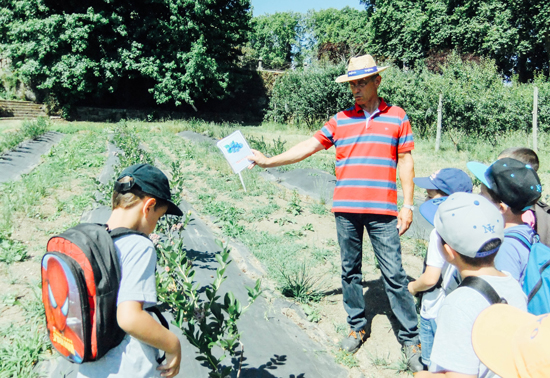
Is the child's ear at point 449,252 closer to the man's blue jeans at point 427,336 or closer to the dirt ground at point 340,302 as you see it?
the man's blue jeans at point 427,336

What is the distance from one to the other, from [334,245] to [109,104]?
23919 millimetres

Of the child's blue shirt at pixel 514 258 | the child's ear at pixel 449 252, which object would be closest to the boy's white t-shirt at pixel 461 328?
the child's ear at pixel 449 252

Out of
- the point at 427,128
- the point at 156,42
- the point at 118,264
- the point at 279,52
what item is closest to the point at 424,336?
the point at 118,264

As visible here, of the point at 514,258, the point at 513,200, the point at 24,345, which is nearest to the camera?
the point at 514,258

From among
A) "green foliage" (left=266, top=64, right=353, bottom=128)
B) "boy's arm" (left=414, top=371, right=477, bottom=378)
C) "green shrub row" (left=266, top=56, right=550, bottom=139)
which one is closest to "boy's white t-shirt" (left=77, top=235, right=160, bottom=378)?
"boy's arm" (left=414, top=371, right=477, bottom=378)

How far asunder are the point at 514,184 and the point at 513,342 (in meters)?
1.17

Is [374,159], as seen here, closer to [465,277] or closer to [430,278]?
[430,278]

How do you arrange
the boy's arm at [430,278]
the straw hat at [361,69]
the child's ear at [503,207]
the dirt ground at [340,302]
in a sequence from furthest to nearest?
1. the dirt ground at [340,302]
2. the straw hat at [361,69]
3. the boy's arm at [430,278]
4. the child's ear at [503,207]

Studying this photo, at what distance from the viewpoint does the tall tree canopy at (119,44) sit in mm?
20328

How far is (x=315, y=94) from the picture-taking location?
68.4 feet

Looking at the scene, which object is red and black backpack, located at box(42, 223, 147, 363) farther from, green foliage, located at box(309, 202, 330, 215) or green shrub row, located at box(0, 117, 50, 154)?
green shrub row, located at box(0, 117, 50, 154)

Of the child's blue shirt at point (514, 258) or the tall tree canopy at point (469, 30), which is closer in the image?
the child's blue shirt at point (514, 258)

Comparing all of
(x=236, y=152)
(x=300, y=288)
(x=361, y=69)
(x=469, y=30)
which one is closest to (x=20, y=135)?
(x=236, y=152)

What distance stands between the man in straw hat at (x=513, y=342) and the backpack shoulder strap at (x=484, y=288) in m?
0.29
